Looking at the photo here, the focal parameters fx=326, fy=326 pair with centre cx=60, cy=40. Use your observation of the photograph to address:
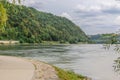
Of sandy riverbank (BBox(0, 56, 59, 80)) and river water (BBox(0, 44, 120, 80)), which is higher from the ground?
sandy riverbank (BBox(0, 56, 59, 80))

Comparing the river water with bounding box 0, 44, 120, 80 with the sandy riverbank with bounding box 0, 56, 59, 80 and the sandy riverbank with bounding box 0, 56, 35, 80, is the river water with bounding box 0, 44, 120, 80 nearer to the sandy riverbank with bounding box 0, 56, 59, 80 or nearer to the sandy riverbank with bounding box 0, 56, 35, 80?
the sandy riverbank with bounding box 0, 56, 59, 80

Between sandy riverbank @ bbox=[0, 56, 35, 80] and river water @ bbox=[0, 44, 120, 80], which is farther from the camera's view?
river water @ bbox=[0, 44, 120, 80]

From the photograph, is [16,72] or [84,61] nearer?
[16,72]

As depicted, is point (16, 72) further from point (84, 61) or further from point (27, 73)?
point (84, 61)

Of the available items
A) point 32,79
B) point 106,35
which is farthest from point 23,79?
point 106,35

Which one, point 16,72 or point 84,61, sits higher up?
point 16,72

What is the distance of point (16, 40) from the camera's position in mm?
187500

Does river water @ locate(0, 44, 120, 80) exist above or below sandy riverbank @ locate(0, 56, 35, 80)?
below

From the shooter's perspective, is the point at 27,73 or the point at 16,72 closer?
the point at 27,73

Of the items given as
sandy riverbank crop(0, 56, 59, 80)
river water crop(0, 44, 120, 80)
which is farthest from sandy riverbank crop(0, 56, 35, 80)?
river water crop(0, 44, 120, 80)

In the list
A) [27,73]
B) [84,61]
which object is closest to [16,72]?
[27,73]

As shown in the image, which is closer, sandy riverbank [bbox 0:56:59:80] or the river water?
sandy riverbank [bbox 0:56:59:80]

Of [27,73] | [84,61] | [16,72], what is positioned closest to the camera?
[27,73]

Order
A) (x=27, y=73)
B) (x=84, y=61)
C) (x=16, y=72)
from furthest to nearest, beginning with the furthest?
1. (x=84, y=61)
2. (x=16, y=72)
3. (x=27, y=73)
